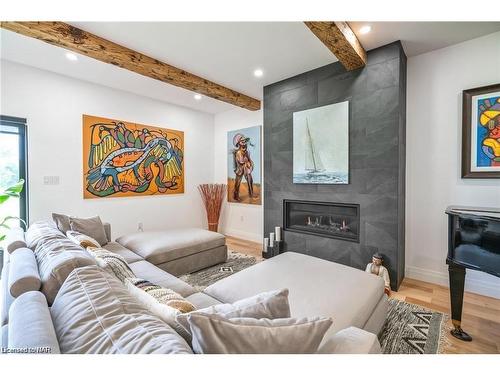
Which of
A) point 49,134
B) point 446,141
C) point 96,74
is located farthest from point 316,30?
point 49,134

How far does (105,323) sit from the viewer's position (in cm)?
79

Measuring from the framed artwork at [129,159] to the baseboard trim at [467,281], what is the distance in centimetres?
400

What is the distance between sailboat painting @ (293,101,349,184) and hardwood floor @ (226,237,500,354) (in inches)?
54.9

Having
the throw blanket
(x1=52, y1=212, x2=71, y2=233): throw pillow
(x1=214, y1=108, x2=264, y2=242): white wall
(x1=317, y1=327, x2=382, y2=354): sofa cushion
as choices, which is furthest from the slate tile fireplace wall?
(x1=52, y1=212, x2=71, y2=233): throw pillow

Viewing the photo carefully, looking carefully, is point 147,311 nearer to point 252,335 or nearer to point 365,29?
point 252,335

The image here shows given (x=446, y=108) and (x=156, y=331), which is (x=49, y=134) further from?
(x=446, y=108)

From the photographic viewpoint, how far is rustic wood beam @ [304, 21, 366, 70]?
78.0 inches

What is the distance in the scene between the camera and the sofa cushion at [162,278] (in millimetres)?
1657

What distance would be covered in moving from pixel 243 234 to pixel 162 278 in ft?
9.57

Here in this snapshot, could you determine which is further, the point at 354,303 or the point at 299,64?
the point at 299,64

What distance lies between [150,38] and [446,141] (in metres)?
3.42

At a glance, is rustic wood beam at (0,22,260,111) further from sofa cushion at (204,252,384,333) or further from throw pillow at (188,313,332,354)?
throw pillow at (188,313,332,354)

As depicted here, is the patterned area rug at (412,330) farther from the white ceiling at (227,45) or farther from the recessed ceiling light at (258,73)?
the recessed ceiling light at (258,73)
